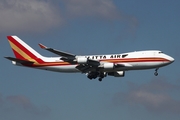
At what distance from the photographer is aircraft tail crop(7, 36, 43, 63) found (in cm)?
9729

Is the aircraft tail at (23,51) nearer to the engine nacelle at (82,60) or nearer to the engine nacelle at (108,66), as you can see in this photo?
the engine nacelle at (82,60)

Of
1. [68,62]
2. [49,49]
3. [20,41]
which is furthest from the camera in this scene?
[20,41]

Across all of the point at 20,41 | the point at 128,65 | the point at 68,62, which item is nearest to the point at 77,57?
the point at 68,62

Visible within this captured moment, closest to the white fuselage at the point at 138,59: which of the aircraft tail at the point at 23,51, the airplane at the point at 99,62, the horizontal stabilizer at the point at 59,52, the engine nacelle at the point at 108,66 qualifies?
the airplane at the point at 99,62

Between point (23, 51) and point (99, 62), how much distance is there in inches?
668

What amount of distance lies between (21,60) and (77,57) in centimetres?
1100

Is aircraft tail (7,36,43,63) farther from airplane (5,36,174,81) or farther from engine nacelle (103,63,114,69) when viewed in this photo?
engine nacelle (103,63,114,69)

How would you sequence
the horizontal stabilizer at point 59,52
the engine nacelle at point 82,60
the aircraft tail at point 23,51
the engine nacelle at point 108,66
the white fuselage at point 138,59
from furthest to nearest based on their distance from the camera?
1. the aircraft tail at point 23,51
2. the engine nacelle at point 82,60
3. the engine nacelle at point 108,66
4. the white fuselage at point 138,59
5. the horizontal stabilizer at point 59,52

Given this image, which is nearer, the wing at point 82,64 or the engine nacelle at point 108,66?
the engine nacelle at point 108,66

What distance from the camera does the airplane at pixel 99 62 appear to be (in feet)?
291

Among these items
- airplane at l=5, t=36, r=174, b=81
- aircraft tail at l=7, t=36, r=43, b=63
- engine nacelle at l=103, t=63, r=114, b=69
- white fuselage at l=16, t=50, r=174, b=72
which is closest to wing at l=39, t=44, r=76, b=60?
airplane at l=5, t=36, r=174, b=81

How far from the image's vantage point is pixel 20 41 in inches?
3994

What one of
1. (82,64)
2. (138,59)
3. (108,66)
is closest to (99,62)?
(108,66)

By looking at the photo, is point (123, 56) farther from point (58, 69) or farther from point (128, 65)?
point (58, 69)
